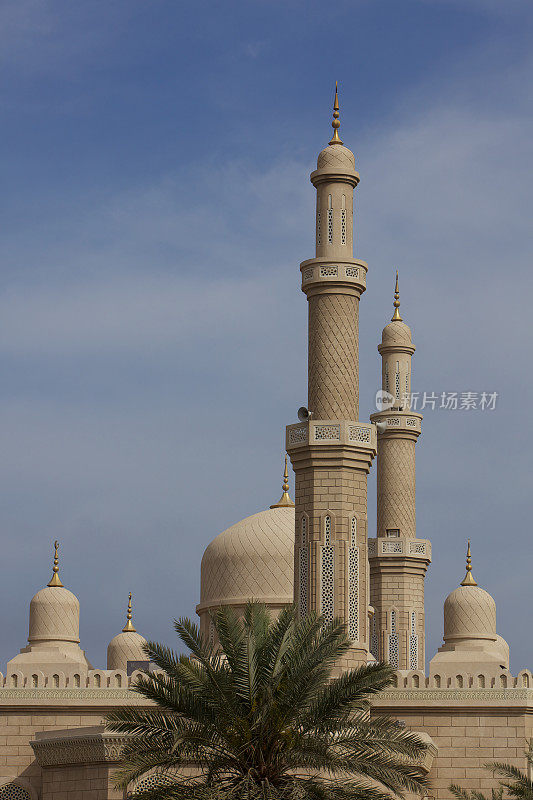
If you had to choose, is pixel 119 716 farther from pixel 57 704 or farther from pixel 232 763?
pixel 57 704

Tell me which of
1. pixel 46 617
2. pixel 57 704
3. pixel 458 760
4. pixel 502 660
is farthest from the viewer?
pixel 46 617

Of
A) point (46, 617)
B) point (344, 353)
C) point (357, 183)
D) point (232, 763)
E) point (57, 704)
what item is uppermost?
point (357, 183)

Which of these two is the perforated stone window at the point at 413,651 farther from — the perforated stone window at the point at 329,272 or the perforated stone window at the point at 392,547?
the perforated stone window at the point at 329,272

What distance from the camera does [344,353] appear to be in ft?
75.8

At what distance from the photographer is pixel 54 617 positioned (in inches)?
1147

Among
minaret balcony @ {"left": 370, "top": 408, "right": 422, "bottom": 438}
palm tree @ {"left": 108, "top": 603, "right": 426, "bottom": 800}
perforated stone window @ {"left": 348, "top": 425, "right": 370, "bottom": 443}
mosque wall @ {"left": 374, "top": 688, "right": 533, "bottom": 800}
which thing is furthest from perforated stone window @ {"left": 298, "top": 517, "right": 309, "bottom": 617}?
minaret balcony @ {"left": 370, "top": 408, "right": 422, "bottom": 438}

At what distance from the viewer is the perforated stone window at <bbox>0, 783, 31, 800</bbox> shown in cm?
2369

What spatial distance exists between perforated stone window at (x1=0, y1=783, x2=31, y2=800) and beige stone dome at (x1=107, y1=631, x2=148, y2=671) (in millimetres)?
8343

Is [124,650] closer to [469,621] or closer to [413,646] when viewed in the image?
[413,646]

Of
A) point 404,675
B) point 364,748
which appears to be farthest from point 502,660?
point 364,748

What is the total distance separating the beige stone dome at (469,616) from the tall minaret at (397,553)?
50.5 inches

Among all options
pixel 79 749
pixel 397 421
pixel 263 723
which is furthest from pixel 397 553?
pixel 263 723

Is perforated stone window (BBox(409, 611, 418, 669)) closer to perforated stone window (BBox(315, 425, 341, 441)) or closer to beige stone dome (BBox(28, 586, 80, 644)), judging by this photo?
beige stone dome (BBox(28, 586, 80, 644))

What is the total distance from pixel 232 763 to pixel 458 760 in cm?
835
